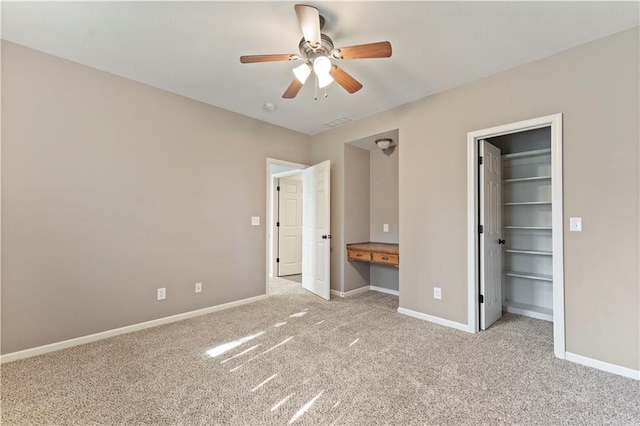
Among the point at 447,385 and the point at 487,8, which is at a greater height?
the point at 487,8

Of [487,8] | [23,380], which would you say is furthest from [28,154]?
[487,8]

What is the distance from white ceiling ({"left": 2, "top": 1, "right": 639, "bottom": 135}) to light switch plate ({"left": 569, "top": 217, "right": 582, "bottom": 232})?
1452 mm

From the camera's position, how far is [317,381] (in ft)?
6.82

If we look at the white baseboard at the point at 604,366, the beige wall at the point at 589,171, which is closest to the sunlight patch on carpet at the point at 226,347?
the beige wall at the point at 589,171

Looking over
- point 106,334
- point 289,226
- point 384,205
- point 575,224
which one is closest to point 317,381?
point 106,334

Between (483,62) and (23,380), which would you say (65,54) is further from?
(483,62)

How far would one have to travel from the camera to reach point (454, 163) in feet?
10.4

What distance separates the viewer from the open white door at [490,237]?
120 inches

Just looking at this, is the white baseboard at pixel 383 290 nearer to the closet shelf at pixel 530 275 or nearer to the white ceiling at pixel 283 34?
the closet shelf at pixel 530 275

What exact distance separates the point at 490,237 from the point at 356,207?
2007mm

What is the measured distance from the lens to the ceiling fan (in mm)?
1886

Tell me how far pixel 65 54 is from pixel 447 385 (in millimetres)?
4159

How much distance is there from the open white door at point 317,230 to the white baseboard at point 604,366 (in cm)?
267

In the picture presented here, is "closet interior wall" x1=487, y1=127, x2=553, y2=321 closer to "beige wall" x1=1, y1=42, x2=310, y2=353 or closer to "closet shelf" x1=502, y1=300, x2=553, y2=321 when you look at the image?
"closet shelf" x1=502, y1=300, x2=553, y2=321
